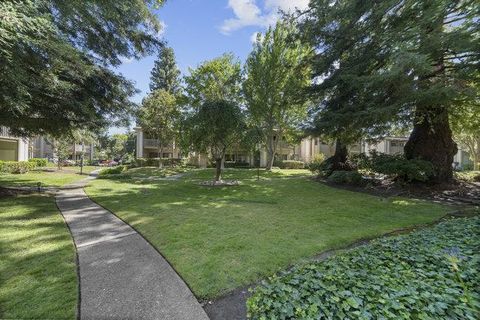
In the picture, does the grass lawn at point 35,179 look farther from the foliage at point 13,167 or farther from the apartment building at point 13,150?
the apartment building at point 13,150

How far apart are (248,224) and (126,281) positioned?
11.4 feet

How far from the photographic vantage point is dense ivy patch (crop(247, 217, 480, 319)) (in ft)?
7.76

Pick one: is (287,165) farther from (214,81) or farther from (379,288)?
(379,288)

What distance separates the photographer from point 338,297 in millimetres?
2539

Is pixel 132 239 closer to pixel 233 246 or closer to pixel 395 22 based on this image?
pixel 233 246

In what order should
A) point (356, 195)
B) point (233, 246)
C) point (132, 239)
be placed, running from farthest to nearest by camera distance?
1. point (356, 195)
2. point (132, 239)
3. point (233, 246)

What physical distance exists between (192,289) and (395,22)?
11.0 meters

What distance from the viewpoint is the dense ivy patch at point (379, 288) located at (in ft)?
7.76

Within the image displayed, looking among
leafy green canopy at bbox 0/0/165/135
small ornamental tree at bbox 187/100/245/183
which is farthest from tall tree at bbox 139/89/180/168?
leafy green canopy at bbox 0/0/165/135

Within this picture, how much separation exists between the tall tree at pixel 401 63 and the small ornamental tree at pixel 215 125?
169 inches

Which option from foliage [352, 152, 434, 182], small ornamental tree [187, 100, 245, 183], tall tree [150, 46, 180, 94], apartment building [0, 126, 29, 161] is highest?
tall tree [150, 46, 180, 94]

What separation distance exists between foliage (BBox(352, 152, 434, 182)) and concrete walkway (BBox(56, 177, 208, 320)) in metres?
10.4

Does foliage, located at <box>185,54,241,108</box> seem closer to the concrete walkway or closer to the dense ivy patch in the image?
the concrete walkway

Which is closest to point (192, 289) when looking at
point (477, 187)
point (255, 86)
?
point (477, 187)
